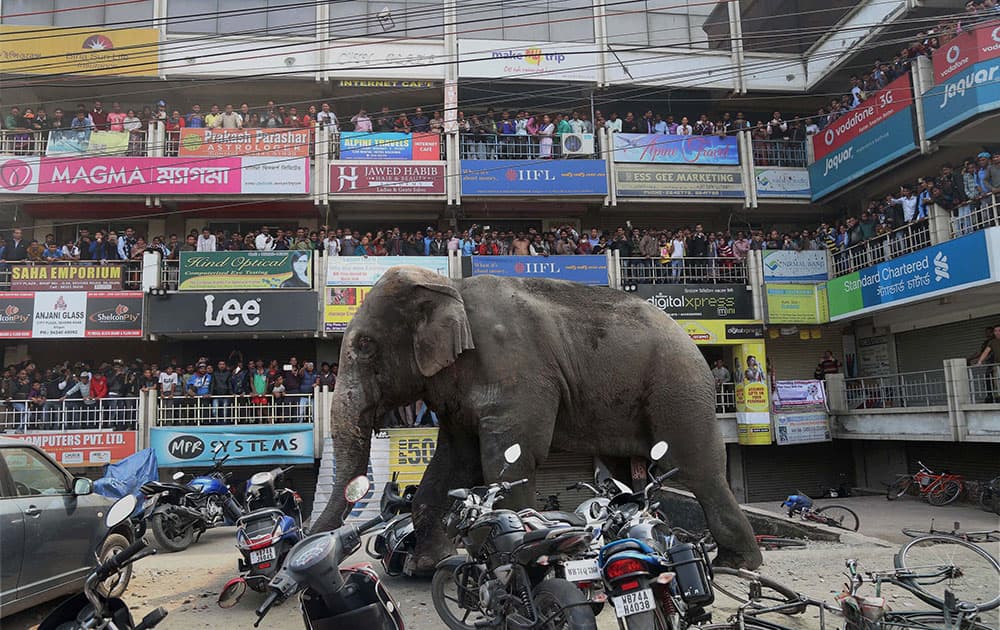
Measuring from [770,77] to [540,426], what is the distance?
19135 millimetres

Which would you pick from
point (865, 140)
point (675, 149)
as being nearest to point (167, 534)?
point (675, 149)

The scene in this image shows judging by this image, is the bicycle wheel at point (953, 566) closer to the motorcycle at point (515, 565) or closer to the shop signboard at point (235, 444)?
the motorcycle at point (515, 565)

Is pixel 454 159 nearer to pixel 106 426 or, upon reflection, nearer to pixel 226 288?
pixel 226 288

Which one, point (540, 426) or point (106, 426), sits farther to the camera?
point (106, 426)

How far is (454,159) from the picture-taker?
1908 centimetres

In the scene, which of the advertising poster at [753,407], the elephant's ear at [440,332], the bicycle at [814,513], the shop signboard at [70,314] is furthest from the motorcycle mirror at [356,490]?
the advertising poster at [753,407]

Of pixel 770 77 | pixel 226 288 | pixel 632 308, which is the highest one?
pixel 770 77

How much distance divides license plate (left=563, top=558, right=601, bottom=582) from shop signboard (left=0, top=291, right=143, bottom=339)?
52.2 ft

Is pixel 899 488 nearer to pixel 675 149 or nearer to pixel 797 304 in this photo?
pixel 797 304

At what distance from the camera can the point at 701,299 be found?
62.1 ft

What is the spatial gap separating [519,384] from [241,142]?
14.8m

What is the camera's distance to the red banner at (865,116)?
1719 centimetres

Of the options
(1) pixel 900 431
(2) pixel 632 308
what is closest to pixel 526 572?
(2) pixel 632 308

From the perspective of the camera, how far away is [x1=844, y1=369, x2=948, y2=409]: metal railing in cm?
1659
